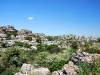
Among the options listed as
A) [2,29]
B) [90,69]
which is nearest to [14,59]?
[90,69]

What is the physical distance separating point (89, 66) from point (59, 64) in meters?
7.53

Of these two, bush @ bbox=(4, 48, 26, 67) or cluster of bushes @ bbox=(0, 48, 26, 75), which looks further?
bush @ bbox=(4, 48, 26, 67)

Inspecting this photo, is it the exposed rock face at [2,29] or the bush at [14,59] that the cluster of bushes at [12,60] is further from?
the exposed rock face at [2,29]

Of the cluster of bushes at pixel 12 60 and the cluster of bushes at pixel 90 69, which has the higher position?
the cluster of bushes at pixel 90 69

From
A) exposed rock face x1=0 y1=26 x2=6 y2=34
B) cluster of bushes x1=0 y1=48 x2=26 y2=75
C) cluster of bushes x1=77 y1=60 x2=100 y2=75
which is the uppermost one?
exposed rock face x1=0 y1=26 x2=6 y2=34

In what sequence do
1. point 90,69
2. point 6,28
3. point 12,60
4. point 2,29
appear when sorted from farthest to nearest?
1. point 6,28
2. point 2,29
3. point 12,60
4. point 90,69

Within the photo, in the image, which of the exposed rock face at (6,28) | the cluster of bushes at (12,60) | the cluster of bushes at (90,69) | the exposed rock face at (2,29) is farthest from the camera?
the exposed rock face at (6,28)

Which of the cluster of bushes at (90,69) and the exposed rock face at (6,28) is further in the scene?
the exposed rock face at (6,28)

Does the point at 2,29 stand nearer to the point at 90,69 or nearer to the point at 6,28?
the point at 6,28

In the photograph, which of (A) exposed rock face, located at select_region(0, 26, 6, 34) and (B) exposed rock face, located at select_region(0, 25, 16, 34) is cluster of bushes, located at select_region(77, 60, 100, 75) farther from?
(B) exposed rock face, located at select_region(0, 25, 16, 34)

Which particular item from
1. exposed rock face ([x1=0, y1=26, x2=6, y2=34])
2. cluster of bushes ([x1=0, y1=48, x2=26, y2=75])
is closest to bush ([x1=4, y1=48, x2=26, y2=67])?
cluster of bushes ([x1=0, y1=48, x2=26, y2=75])

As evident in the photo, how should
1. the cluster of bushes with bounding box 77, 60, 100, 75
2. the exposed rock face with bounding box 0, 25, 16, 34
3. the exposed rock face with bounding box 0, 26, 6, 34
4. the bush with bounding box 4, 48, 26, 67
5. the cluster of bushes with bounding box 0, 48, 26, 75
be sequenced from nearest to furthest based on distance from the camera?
the cluster of bushes with bounding box 77, 60, 100, 75 < the cluster of bushes with bounding box 0, 48, 26, 75 < the bush with bounding box 4, 48, 26, 67 < the exposed rock face with bounding box 0, 26, 6, 34 < the exposed rock face with bounding box 0, 25, 16, 34

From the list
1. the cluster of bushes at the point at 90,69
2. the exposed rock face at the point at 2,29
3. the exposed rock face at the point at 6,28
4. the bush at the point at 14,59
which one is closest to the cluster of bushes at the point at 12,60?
the bush at the point at 14,59

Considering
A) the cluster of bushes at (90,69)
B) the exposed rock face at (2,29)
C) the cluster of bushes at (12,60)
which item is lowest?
the cluster of bushes at (12,60)
